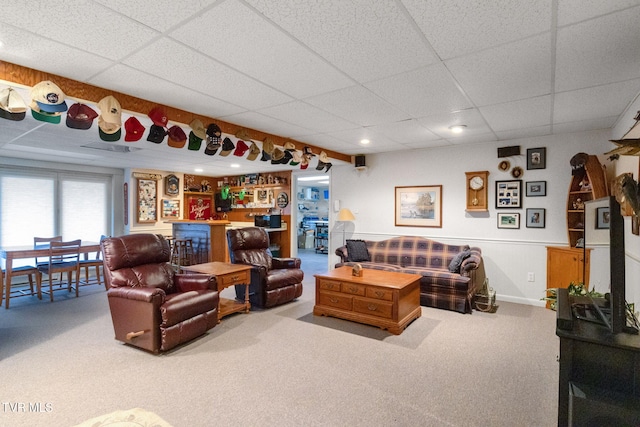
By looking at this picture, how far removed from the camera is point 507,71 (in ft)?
8.32

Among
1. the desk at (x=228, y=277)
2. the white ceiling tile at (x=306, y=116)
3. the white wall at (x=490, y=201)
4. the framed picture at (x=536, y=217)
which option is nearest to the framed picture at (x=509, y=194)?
the white wall at (x=490, y=201)

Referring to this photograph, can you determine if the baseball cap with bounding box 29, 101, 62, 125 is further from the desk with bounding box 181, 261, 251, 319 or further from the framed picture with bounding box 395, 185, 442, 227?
the framed picture with bounding box 395, 185, 442, 227

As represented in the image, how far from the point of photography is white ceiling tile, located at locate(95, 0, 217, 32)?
1.69 meters

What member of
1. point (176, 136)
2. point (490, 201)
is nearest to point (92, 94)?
point (176, 136)

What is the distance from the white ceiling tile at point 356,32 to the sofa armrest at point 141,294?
2450mm

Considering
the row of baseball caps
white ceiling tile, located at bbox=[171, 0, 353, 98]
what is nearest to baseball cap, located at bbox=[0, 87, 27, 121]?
the row of baseball caps

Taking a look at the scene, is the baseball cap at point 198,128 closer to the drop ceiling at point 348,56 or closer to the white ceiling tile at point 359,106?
the drop ceiling at point 348,56

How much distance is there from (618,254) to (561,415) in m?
0.84

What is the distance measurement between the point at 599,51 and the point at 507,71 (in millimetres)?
538

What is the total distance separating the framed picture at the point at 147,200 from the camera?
7723 mm

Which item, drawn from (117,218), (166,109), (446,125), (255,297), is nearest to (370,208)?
(446,125)

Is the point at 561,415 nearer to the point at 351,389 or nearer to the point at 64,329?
the point at 351,389

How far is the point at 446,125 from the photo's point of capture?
4.15 m

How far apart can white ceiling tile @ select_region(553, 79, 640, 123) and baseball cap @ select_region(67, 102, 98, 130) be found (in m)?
4.13
